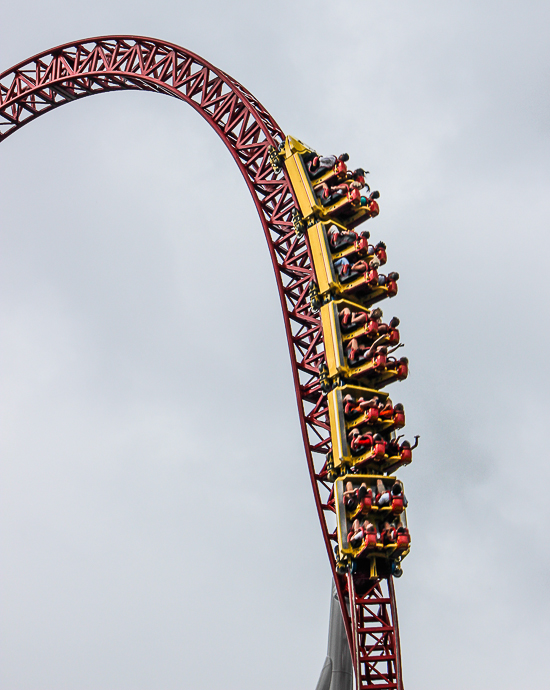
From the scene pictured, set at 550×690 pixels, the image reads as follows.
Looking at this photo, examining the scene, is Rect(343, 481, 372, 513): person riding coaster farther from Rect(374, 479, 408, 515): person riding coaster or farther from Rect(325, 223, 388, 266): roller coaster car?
Rect(325, 223, 388, 266): roller coaster car

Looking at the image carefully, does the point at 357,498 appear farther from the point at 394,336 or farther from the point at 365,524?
the point at 394,336

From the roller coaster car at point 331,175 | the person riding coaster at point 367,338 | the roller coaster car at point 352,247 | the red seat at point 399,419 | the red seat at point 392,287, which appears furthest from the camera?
the roller coaster car at point 331,175

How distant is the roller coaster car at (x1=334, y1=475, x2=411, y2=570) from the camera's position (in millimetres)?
22344

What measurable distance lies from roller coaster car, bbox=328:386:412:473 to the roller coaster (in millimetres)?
29

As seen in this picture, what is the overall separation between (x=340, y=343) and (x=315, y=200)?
4361 mm

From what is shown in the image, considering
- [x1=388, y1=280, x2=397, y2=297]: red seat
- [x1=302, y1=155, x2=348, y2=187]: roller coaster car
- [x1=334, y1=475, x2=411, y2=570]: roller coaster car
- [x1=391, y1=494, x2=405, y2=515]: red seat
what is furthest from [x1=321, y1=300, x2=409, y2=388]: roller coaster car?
[x1=302, y1=155, x2=348, y2=187]: roller coaster car

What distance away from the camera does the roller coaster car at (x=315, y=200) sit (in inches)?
1036

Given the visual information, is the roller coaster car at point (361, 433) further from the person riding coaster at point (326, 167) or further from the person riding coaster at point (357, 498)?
the person riding coaster at point (326, 167)

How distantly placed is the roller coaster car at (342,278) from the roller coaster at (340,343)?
32 mm

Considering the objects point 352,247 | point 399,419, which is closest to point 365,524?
point 399,419

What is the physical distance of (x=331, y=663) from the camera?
2416cm

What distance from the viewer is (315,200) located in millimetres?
26344

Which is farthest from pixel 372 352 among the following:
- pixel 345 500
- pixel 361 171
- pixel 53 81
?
pixel 53 81

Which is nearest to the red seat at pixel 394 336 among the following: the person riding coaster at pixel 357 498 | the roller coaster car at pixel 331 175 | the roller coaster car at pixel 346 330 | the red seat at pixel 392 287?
the roller coaster car at pixel 346 330
